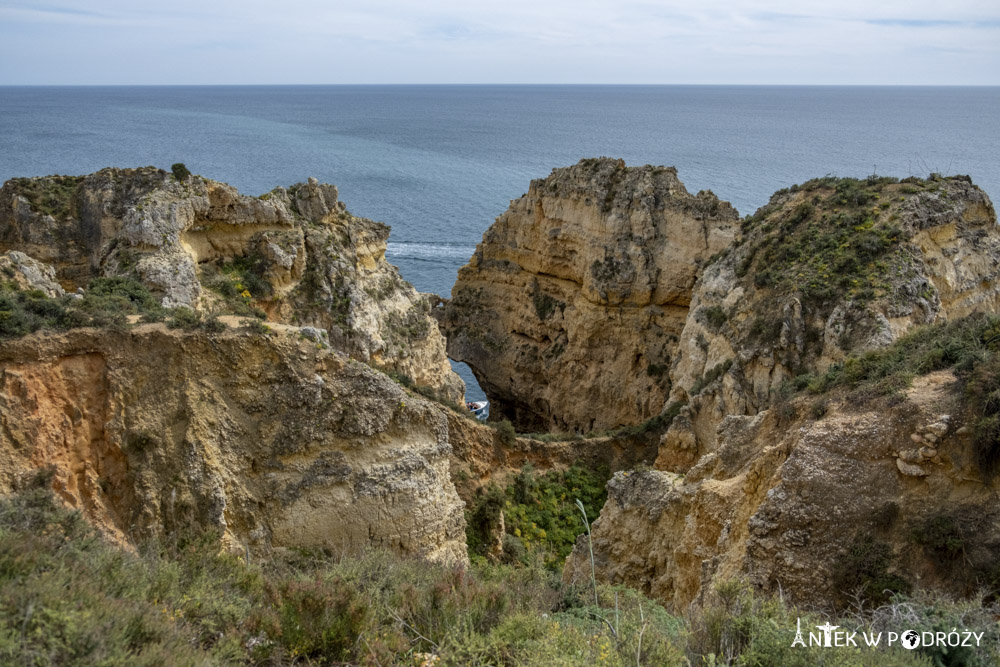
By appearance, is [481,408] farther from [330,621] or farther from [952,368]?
[330,621]

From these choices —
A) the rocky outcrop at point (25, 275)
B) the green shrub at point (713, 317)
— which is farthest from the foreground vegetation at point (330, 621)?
the green shrub at point (713, 317)

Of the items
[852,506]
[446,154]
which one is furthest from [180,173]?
[446,154]

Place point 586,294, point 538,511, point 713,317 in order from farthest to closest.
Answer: point 586,294, point 713,317, point 538,511

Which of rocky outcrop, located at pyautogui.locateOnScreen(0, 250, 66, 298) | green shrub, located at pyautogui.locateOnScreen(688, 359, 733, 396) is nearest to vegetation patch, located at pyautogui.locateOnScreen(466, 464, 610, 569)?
green shrub, located at pyautogui.locateOnScreen(688, 359, 733, 396)

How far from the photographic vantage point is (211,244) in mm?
27641

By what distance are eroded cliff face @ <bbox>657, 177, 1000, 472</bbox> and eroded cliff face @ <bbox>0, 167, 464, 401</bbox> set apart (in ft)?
41.0

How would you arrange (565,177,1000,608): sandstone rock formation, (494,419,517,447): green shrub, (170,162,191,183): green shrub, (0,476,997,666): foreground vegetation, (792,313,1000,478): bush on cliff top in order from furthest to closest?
(494,419,517,447): green shrub < (170,162,191,183): green shrub < (565,177,1000,608): sandstone rock formation < (792,313,1000,478): bush on cliff top < (0,476,997,666): foreground vegetation

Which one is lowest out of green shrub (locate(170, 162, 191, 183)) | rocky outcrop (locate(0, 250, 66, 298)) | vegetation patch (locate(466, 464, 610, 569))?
vegetation patch (locate(466, 464, 610, 569))

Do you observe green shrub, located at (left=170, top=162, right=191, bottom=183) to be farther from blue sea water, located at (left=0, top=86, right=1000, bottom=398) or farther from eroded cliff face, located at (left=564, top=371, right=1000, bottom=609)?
blue sea water, located at (left=0, top=86, right=1000, bottom=398)

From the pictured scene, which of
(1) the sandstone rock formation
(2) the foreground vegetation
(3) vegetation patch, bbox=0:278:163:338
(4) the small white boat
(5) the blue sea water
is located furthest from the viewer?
(5) the blue sea water

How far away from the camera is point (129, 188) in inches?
1070

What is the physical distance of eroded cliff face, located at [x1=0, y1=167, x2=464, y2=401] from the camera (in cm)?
2514

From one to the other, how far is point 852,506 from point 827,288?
1319 cm

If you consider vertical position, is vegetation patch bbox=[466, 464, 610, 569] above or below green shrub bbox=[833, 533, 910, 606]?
below
